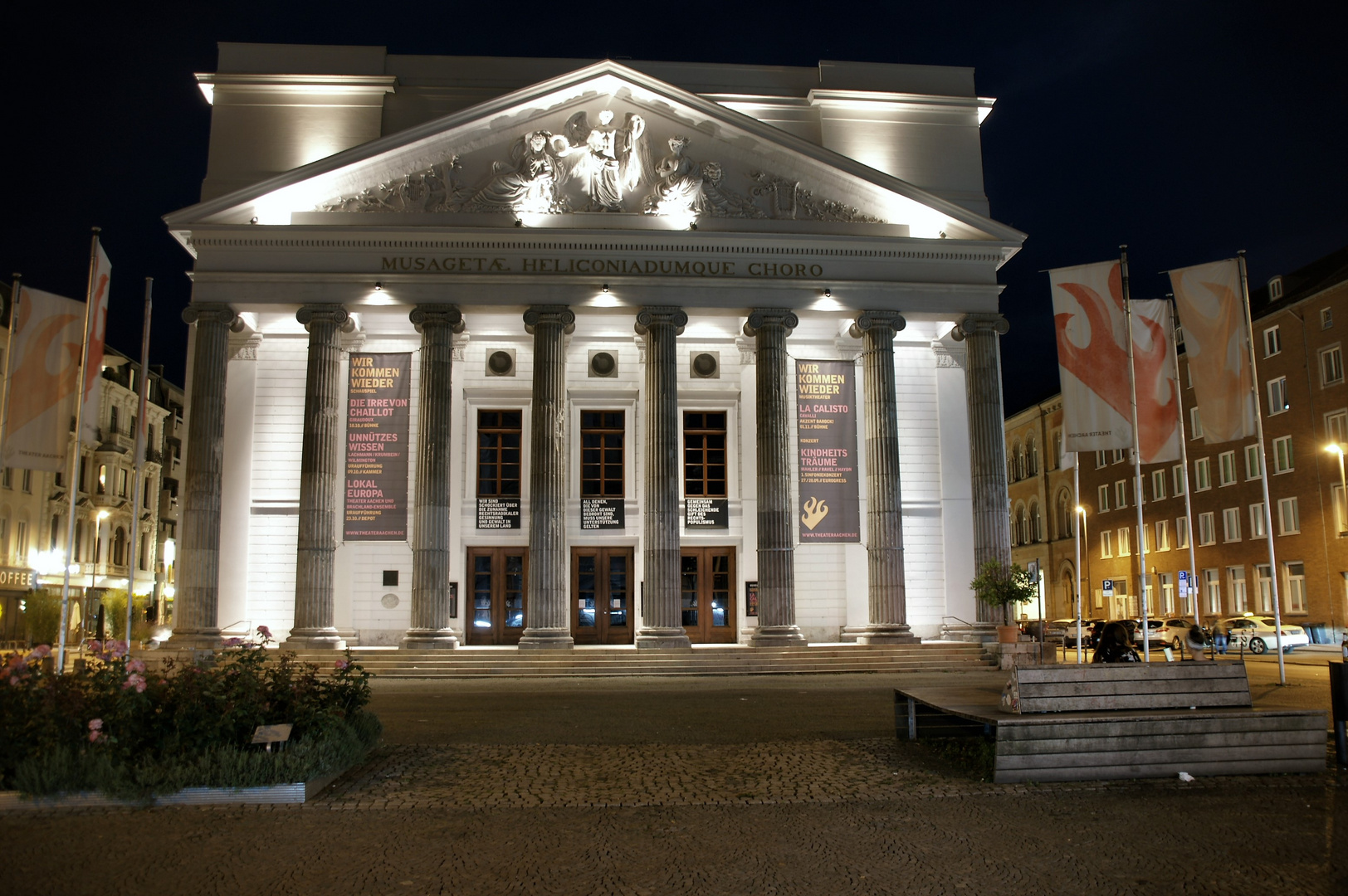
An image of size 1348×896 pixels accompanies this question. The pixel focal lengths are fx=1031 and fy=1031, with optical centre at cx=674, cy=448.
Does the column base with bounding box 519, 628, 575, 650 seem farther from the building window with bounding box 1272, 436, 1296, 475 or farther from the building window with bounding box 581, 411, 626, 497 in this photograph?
the building window with bounding box 1272, 436, 1296, 475

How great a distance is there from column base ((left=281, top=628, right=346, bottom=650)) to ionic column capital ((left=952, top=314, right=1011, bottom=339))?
56.7 ft

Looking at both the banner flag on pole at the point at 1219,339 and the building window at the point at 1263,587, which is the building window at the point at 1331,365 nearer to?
the building window at the point at 1263,587

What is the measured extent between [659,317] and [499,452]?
600cm

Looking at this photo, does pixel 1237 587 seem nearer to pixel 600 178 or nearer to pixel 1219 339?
pixel 1219 339

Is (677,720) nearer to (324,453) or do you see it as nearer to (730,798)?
(730,798)

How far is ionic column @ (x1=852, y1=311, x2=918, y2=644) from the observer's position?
25.4 metres

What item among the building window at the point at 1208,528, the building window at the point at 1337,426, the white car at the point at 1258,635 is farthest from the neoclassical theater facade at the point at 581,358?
the building window at the point at 1208,528

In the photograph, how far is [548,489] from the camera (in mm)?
24891

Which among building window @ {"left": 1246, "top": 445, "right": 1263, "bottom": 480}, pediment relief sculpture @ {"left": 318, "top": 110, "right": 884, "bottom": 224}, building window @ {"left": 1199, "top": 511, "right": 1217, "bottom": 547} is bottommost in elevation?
building window @ {"left": 1199, "top": 511, "right": 1217, "bottom": 547}

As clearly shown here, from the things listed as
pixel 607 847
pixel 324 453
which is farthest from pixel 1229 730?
pixel 324 453

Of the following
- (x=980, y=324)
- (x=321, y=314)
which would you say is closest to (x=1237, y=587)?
(x=980, y=324)

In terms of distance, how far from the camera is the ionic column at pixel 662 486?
24.6 meters

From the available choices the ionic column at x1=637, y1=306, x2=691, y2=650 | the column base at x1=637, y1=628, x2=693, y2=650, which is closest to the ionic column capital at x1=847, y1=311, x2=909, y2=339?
the ionic column at x1=637, y1=306, x2=691, y2=650

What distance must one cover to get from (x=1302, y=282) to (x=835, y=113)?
906 inches
